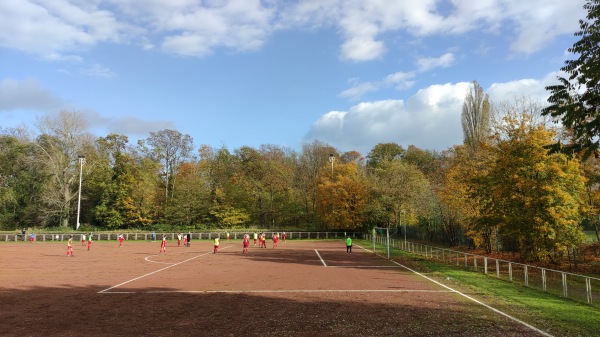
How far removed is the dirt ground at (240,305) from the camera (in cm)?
973

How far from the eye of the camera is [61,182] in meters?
64.4

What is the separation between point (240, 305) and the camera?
12531mm

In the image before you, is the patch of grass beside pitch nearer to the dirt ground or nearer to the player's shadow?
the player's shadow

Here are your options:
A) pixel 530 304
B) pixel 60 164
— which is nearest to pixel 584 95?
pixel 530 304

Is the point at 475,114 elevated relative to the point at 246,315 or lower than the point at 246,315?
elevated

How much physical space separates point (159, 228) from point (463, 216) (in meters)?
47.2

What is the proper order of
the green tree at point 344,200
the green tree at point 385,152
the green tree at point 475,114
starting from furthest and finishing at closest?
the green tree at point 385,152 → the green tree at point 344,200 → the green tree at point 475,114

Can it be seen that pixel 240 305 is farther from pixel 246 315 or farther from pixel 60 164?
pixel 60 164

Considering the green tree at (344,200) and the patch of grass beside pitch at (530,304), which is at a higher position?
the green tree at (344,200)

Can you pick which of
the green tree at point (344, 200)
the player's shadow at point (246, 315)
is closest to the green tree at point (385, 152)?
the green tree at point (344, 200)

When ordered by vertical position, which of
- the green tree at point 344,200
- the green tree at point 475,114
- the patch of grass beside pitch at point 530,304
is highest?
the green tree at point 475,114

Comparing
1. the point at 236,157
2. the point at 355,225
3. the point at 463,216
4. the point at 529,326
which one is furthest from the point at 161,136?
the point at 529,326

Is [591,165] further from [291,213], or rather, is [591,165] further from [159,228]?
[159,228]

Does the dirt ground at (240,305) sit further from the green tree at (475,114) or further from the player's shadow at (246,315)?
the green tree at (475,114)
